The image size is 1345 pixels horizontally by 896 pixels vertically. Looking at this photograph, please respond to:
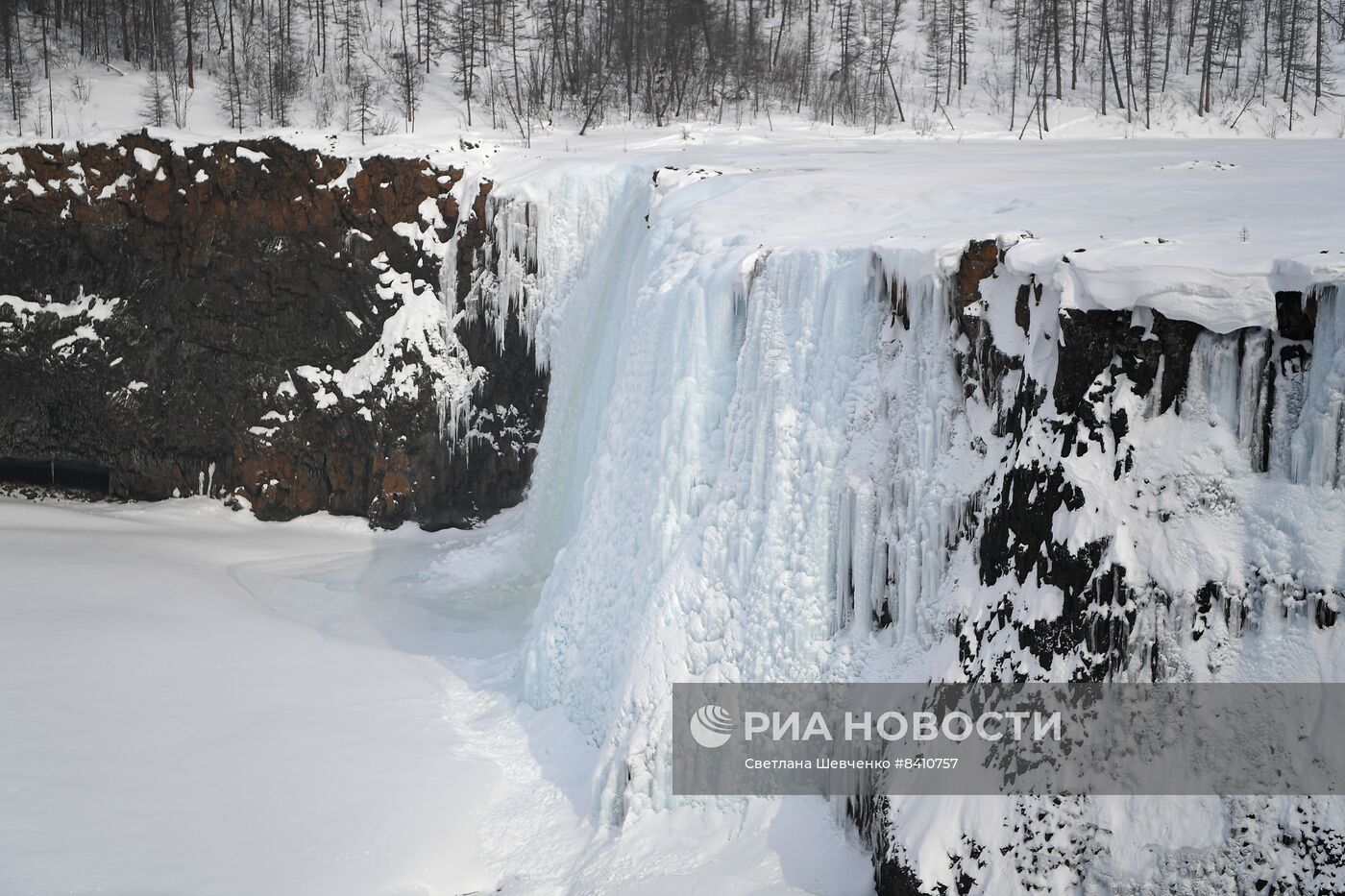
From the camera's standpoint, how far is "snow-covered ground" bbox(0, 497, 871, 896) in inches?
283

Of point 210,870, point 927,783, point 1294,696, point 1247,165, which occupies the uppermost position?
point 1247,165

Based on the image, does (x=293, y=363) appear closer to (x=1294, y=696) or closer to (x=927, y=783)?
(x=927, y=783)

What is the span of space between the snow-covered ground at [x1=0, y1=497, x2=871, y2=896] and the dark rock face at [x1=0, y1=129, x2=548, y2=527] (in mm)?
2946

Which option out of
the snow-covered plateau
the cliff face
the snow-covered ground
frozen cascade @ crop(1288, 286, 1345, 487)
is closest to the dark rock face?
the snow-covered ground

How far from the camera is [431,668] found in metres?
10.7

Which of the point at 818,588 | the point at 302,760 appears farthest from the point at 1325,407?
the point at 302,760

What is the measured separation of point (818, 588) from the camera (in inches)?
301

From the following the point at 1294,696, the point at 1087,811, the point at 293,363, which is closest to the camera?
the point at 1294,696

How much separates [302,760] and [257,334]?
29.7 feet

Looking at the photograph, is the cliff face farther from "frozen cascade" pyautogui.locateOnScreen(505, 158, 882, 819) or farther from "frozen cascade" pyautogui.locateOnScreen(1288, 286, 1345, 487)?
"frozen cascade" pyautogui.locateOnScreen(505, 158, 882, 819)

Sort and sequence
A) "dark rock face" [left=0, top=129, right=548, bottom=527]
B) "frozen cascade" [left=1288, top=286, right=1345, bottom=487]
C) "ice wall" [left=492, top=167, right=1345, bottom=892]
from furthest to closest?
"dark rock face" [left=0, top=129, right=548, bottom=527] → "ice wall" [left=492, top=167, right=1345, bottom=892] → "frozen cascade" [left=1288, top=286, right=1345, bottom=487]

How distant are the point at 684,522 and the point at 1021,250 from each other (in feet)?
10.7

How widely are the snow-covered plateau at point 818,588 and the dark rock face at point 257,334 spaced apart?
3180mm

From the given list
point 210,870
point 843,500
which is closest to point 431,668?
point 210,870
